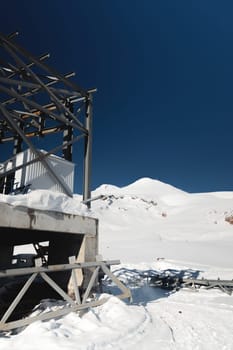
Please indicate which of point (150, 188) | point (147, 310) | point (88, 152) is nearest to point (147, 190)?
point (150, 188)

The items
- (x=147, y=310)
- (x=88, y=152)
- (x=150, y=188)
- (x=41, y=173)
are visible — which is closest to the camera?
(x=147, y=310)

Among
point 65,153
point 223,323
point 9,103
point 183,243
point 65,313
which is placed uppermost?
point 9,103

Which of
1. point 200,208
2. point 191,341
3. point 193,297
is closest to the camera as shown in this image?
point 191,341

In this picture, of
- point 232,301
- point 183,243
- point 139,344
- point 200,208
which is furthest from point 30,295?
point 200,208

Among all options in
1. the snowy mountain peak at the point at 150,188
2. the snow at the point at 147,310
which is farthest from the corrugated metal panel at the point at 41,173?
the snowy mountain peak at the point at 150,188

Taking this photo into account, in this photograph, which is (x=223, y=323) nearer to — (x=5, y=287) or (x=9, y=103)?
(x=5, y=287)

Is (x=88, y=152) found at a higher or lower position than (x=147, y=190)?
lower

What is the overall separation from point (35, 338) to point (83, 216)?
3.48 m

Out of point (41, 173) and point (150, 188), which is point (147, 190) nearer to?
point (150, 188)

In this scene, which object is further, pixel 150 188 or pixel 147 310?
pixel 150 188

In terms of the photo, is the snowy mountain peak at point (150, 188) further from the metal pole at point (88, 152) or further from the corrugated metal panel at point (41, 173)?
the corrugated metal panel at point (41, 173)

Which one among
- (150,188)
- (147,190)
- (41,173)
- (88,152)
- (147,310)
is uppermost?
(150,188)

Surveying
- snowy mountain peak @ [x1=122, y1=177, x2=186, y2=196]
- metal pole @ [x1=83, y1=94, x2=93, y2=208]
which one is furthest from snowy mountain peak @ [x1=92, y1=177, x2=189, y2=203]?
metal pole @ [x1=83, y1=94, x2=93, y2=208]

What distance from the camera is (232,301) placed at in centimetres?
923
